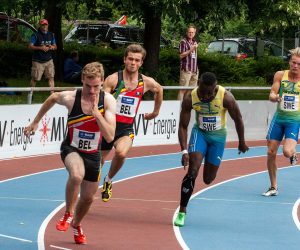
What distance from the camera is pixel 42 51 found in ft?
80.0

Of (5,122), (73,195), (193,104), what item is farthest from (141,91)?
(5,122)

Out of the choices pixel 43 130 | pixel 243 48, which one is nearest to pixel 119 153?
pixel 43 130

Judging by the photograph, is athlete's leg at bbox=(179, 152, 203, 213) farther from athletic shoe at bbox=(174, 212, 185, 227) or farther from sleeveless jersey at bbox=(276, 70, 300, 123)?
sleeveless jersey at bbox=(276, 70, 300, 123)

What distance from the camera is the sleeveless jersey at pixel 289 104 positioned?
15047 millimetres

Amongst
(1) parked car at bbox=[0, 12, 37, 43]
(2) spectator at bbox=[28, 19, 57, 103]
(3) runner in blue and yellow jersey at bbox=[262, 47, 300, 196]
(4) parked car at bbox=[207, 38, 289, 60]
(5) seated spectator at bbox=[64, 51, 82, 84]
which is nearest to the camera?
(3) runner in blue and yellow jersey at bbox=[262, 47, 300, 196]

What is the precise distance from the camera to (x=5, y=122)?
60.0ft

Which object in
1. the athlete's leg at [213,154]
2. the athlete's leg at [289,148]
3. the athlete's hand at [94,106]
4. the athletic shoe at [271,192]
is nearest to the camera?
the athlete's hand at [94,106]

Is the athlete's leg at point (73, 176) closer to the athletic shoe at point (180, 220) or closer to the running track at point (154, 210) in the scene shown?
the running track at point (154, 210)

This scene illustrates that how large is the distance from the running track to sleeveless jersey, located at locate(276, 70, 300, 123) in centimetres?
117

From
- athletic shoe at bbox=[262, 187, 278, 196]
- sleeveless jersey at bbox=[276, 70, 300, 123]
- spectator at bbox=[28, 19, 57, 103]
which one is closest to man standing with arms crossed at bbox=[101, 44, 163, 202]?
sleeveless jersey at bbox=[276, 70, 300, 123]

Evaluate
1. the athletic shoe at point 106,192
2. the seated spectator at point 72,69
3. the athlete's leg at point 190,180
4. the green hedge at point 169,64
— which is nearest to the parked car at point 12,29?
the green hedge at point 169,64

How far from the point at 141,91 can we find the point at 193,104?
1.39 meters

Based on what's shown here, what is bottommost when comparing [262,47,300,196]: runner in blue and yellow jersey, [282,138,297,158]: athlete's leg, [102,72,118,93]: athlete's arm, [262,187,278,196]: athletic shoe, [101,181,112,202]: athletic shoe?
[262,187,278,196]: athletic shoe

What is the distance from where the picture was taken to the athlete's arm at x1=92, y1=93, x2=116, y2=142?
32.2 ft
